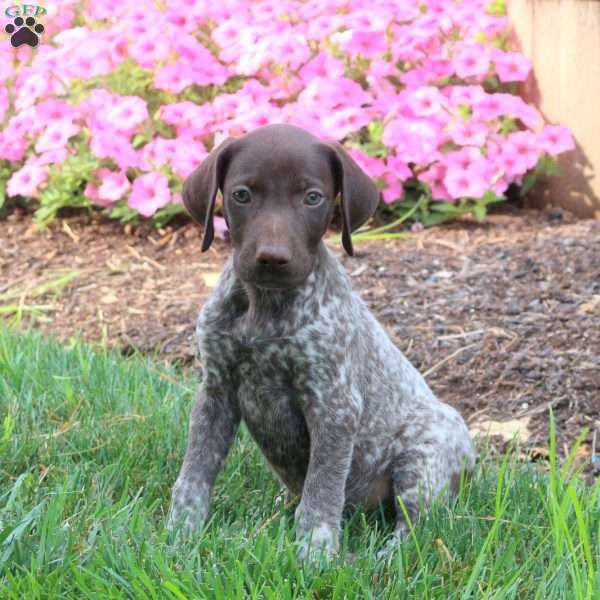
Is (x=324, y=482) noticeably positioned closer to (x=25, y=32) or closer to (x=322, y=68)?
(x=322, y=68)

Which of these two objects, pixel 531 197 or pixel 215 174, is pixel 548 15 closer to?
pixel 531 197

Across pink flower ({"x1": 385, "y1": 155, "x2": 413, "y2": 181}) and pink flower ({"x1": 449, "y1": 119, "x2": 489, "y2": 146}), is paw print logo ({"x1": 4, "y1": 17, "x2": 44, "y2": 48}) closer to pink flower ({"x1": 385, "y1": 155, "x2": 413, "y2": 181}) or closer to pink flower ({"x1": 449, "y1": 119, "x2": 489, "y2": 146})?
pink flower ({"x1": 385, "y1": 155, "x2": 413, "y2": 181})

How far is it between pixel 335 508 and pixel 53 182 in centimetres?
483

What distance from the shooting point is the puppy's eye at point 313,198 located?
11.7 ft

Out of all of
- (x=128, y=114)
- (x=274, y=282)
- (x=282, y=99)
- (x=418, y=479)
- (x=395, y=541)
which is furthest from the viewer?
Result: (x=282, y=99)

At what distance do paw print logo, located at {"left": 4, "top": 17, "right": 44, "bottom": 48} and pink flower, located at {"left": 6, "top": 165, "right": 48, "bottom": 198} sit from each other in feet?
2.87

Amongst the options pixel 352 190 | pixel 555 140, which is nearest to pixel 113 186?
pixel 555 140

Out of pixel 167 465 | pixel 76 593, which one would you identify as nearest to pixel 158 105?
pixel 167 465

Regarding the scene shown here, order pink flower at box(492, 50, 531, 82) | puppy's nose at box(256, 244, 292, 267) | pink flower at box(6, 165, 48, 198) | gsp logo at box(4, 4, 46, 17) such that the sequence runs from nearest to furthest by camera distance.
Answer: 1. puppy's nose at box(256, 244, 292, 267)
2. pink flower at box(492, 50, 531, 82)
3. pink flower at box(6, 165, 48, 198)
4. gsp logo at box(4, 4, 46, 17)

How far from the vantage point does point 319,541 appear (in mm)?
3555

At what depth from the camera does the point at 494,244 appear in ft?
22.7

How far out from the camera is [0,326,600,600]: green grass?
3.00 metres

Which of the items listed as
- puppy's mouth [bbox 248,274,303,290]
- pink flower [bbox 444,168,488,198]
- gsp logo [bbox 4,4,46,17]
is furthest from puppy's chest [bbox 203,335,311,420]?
gsp logo [bbox 4,4,46,17]

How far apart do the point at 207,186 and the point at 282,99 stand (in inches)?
164
